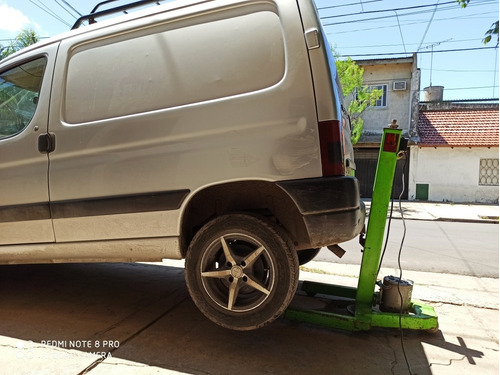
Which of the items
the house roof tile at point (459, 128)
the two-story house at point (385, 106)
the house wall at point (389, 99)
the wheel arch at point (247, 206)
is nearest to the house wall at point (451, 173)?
the house roof tile at point (459, 128)

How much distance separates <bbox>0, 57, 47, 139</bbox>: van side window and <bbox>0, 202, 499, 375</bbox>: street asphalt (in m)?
1.60

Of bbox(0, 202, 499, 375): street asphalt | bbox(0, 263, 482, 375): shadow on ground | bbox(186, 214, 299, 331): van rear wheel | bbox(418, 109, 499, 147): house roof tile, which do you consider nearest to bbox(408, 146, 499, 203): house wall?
bbox(418, 109, 499, 147): house roof tile

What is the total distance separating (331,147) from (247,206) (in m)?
0.75

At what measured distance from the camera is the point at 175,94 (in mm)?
2410

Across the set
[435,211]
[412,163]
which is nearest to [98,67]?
[435,211]

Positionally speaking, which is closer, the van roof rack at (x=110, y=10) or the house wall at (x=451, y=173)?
the van roof rack at (x=110, y=10)

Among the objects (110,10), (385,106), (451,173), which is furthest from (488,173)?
(110,10)

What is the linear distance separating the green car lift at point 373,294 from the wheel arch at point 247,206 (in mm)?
564

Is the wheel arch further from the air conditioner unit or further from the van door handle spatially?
the air conditioner unit

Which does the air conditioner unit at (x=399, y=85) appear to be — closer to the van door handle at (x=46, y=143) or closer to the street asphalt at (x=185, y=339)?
the street asphalt at (x=185, y=339)

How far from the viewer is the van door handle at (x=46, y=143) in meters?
2.69

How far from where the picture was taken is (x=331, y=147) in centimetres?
218

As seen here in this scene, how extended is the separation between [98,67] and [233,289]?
1940mm

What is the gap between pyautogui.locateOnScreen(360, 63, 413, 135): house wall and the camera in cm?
1697
